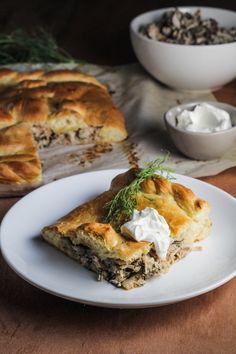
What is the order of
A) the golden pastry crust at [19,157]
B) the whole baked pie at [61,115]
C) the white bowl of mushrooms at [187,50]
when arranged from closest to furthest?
the golden pastry crust at [19,157] < the whole baked pie at [61,115] < the white bowl of mushrooms at [187,50]

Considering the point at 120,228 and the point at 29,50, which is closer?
the point at 120,228

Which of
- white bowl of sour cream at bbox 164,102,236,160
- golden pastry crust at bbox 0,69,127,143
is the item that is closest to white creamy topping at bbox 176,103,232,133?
white bowl of sour cream at bbox 164,102,236,160

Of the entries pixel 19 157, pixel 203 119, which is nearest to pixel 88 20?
pixel 203 119

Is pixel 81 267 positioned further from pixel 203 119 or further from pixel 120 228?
pixel 203 119

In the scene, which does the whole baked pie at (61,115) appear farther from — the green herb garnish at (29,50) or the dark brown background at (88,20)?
the dark brown background at (88,20)

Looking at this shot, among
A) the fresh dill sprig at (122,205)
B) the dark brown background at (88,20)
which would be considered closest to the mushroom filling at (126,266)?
the fresh dill sprig at (122,205)

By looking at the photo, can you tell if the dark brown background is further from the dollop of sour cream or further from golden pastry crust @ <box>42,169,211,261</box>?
the dollop of sour cream

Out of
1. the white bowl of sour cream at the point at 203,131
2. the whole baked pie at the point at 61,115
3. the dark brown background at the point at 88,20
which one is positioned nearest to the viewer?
the white bowl of sour cream at the point at 203,131
